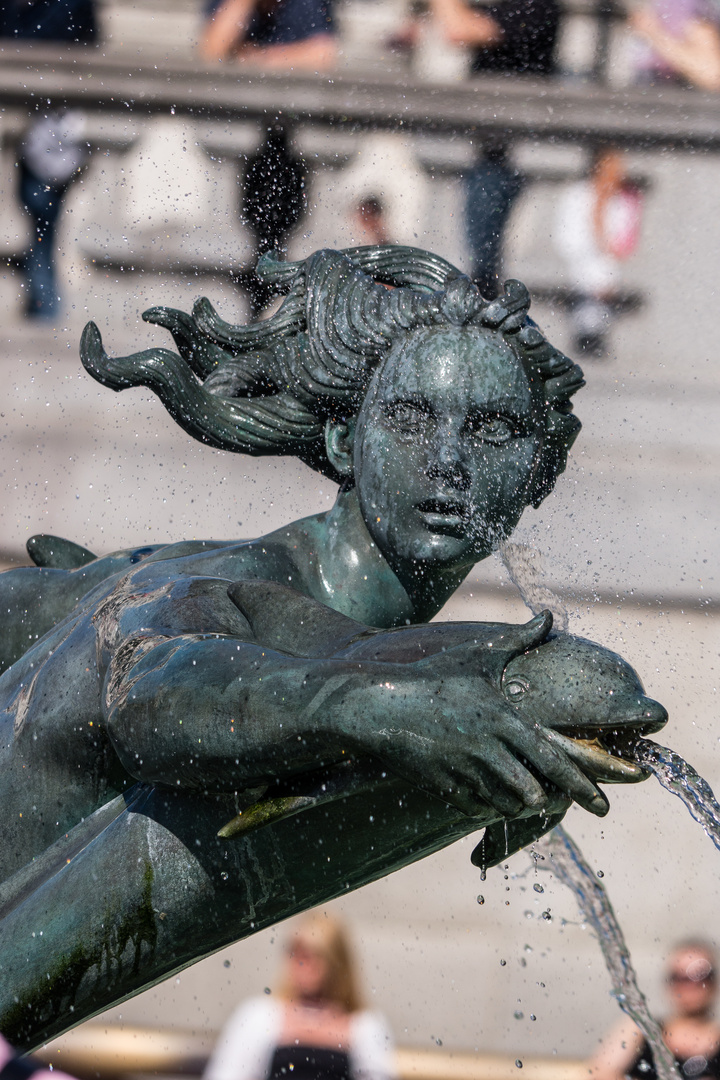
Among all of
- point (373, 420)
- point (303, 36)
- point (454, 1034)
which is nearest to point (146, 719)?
point (373, 420)

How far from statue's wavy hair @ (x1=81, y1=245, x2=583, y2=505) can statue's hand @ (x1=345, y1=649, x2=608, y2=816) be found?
0.65m

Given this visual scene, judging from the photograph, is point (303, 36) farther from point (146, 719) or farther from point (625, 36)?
point (146, 719)

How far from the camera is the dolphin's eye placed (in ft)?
4.65

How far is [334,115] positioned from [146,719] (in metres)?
4.91

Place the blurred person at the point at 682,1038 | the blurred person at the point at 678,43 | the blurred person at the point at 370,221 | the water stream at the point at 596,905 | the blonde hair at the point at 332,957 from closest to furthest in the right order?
the water stream at the point at 596,905 → the blurred person at the point at 682,1038 → the blonde hair at the point at 332,957 → the blurred person at the point at 370,221 → the blurred person at the point at 678,43

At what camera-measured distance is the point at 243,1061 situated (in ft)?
14.3

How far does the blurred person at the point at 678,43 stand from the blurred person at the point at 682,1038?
3.62m

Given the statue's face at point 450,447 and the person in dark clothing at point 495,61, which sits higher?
the statue's face at point 450,447

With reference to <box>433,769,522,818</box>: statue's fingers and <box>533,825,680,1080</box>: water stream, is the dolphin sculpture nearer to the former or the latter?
<box>433,769,522,818</box>: statue's fingers

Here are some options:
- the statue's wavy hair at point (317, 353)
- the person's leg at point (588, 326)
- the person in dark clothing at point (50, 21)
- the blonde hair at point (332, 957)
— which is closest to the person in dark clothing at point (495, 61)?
the person's leg at point (588, 326)

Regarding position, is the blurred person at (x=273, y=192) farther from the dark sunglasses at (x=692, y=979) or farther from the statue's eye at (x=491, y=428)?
the statue's eye at (x=491, y=428)

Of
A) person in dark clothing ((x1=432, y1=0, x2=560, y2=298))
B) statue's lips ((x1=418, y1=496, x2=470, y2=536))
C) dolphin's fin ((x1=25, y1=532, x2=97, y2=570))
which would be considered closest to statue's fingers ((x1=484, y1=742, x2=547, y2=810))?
statue's lips ((x1=418, y1=496, x2=470, y2=536))

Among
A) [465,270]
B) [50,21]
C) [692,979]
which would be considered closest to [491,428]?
[692,979]

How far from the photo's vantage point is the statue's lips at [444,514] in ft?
6.27
